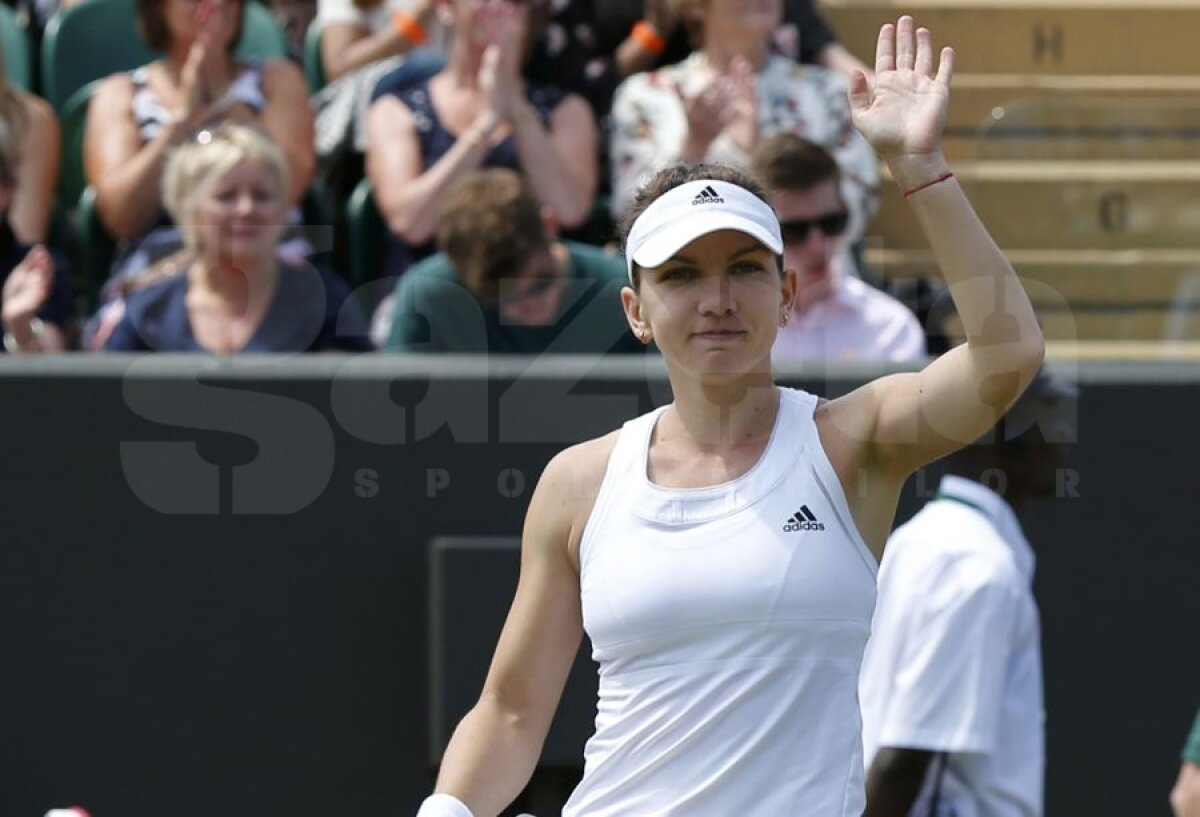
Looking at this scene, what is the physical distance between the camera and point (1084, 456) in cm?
539

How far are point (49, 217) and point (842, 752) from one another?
4.46 m

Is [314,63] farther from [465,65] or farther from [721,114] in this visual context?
[721,114]

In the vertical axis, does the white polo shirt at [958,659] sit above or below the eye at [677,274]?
below

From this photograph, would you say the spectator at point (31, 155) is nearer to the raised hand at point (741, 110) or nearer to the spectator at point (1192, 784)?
the raised hand at point (741, 110)

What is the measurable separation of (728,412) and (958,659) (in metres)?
1.45

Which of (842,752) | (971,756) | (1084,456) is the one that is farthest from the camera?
(1084,456)

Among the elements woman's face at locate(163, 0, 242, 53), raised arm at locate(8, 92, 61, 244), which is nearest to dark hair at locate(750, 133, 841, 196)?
woman's face at locate(163, 0, 242, 53)

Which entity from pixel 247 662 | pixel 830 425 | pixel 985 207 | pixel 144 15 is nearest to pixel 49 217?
pixel 144 15

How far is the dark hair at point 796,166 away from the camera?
5867 mm

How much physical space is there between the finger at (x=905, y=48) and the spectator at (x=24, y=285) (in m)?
3.64

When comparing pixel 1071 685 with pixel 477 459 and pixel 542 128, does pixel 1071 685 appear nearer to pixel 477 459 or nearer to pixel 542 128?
pixel 477 459

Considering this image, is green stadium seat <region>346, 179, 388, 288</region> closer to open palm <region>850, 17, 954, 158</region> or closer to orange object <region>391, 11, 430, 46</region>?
orange object <region>391, 11, 430, 46</region>

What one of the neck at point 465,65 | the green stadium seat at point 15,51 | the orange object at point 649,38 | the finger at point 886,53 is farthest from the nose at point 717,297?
the green stadium seat at point 15,51

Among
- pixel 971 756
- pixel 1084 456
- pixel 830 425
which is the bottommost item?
pixel 971 756
